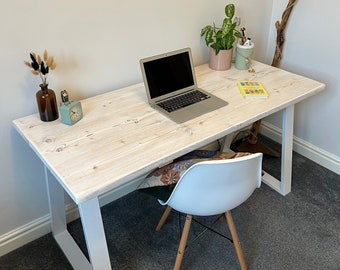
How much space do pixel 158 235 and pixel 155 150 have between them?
744mm

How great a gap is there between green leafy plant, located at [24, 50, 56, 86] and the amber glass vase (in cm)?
3

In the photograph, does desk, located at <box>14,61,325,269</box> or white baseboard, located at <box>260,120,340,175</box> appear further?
white baseboard, located at <box>260,120,340,175</box>

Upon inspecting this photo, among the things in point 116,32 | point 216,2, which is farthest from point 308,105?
point 116,32

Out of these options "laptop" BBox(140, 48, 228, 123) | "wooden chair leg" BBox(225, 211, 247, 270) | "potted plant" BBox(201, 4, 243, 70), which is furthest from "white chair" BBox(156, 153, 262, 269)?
"potted plant" BBox(201, 4, 243, 70)

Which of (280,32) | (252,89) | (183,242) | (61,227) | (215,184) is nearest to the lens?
(215,184)

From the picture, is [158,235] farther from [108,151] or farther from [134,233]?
[108,151]

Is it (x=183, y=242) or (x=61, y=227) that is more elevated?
(x=183, y=242)

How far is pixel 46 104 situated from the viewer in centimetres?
139

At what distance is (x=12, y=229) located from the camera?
172cm

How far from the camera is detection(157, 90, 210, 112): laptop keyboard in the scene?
1.54 meters

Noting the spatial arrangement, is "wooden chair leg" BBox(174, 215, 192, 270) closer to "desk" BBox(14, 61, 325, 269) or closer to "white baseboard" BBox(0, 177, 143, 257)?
"desk" BBox(14, 61, 325, 269)

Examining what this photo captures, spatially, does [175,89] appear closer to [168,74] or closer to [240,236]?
[168,74]

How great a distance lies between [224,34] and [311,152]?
1.10m

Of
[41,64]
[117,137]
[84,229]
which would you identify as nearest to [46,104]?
[41,64]
